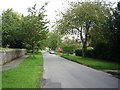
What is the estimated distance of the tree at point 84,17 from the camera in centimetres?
4281

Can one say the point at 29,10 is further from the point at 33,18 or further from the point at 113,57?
the point at 113,57

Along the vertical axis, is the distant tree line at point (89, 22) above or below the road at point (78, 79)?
above

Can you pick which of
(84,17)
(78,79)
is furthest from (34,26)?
(78,79)

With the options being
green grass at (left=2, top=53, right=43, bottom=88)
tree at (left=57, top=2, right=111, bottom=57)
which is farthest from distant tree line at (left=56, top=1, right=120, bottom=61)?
green grass at (left=2, top=53, right=43, bottom=88)

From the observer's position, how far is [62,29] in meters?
46.0

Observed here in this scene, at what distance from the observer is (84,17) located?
→ 143 ft

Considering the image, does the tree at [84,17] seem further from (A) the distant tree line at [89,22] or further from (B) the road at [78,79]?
(B) the road at [78,79]

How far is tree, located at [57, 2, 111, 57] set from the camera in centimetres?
4281

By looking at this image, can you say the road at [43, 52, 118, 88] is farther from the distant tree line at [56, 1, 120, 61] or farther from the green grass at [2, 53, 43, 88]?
the distant tree line at [56, 1, 120, 61]

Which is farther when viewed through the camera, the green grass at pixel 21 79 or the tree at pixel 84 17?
the tree at pixel 84 17

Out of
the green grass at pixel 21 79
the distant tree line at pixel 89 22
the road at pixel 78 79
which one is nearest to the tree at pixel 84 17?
the distant tree line at pixel 89 22

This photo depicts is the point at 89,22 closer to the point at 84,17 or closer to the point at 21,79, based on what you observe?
the point at 84,17

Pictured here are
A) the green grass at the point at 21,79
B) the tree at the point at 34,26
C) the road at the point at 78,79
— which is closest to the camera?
the green grass at the point at 21,79

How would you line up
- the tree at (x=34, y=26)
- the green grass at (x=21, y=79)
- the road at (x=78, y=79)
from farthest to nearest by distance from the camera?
the tree at (x=34, y=26) < the road at (x=78, y=79) < the green grass at (x=21, y=79)
